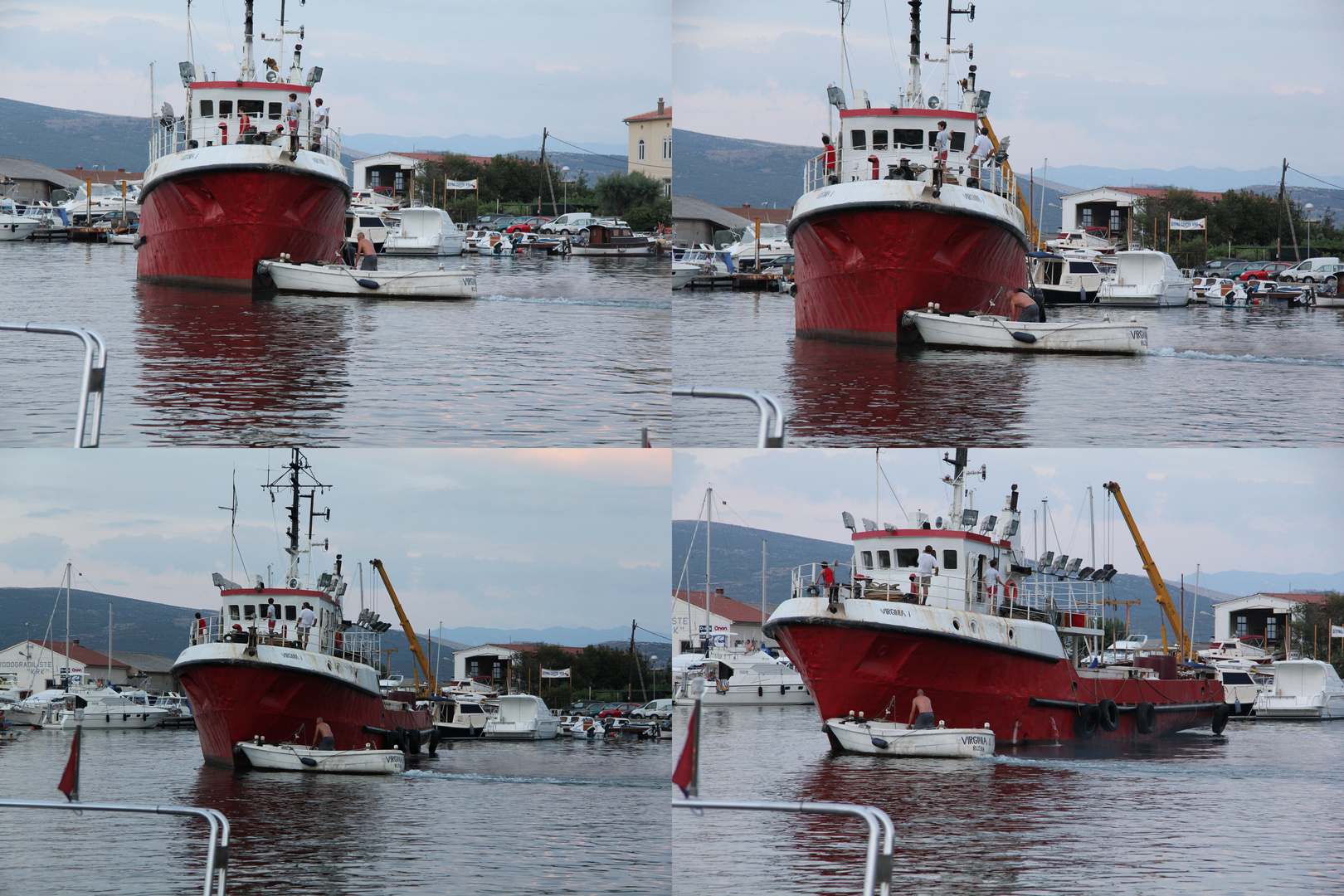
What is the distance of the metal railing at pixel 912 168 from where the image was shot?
2252 cm

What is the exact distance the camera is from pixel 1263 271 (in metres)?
48.0

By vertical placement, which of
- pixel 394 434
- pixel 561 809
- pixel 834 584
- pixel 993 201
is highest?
pixel 993 201

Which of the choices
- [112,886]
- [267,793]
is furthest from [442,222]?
[112,886]

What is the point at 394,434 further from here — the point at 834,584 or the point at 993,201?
the point at 993,201

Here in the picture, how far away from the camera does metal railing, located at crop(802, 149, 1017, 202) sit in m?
22.5

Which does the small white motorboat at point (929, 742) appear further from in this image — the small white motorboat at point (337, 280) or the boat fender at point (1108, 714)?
the small white motorboat at point (337, 280)

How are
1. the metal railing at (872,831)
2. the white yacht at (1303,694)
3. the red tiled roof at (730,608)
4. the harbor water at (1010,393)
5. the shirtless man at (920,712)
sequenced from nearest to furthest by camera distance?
the metal railing at (872,831) → the harbor water at (1010,393) → the shirtless man at (920,712) → the white yacht at (1303,694) → the red tiled roof at (730,608)

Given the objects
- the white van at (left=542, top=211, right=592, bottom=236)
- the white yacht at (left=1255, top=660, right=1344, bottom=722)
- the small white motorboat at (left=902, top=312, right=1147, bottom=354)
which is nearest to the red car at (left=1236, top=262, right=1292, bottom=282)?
the white yacht at (left=1255, top=660, right=1344, bottom=722)

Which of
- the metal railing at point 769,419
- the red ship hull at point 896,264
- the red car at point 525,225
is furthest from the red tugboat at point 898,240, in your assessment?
the red car at point 525,225

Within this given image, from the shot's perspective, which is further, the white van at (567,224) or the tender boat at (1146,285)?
the white van at (567,224)

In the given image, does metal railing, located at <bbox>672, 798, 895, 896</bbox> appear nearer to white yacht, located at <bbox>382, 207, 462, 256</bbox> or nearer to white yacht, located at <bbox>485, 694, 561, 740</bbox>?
white yacht, located at <bbox>485, 694, 561, 740</bbox>

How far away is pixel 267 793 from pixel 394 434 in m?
8.42

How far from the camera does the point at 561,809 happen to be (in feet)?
63.6

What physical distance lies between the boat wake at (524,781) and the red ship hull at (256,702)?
1842 millimetres
